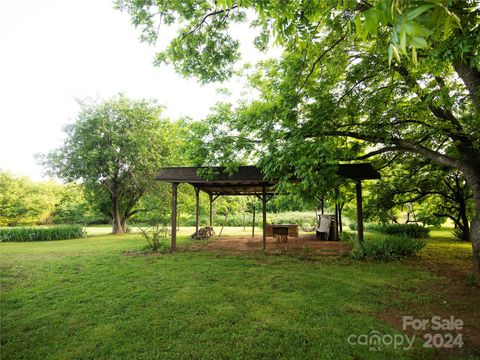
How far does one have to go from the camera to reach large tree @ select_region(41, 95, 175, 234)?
17422 mm

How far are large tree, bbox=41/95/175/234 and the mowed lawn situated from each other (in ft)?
35.7

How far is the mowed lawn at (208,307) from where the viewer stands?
3203 mm

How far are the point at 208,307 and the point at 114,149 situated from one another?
16254mm

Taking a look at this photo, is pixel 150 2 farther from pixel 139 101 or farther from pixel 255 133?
pixel 139 101

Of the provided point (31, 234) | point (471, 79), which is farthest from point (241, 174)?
point (31, 234)

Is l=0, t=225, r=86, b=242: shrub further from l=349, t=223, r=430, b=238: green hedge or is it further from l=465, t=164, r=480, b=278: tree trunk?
l=349, t=223, r=430, b=238: green hedge

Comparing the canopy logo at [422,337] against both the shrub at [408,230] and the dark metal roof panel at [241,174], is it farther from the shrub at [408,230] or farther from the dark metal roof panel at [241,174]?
the shrub at [408,230]

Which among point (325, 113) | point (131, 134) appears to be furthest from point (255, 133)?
point (131, 134)

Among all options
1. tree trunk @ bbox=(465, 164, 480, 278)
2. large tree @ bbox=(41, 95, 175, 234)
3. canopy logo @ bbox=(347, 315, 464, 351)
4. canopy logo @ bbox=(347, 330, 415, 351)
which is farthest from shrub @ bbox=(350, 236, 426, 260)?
large tree @ bbox=(41, 95, 175, 234)

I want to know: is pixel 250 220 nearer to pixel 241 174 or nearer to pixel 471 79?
pixel 241 174

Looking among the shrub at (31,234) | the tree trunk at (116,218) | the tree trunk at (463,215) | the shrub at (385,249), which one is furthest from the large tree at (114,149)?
the tree trunk at (463,215)

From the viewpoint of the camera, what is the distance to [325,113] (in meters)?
6.30

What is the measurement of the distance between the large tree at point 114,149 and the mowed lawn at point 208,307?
10872mm

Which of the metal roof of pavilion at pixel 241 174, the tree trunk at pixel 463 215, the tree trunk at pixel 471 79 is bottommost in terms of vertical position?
the tree trunk at pixel 463 215
